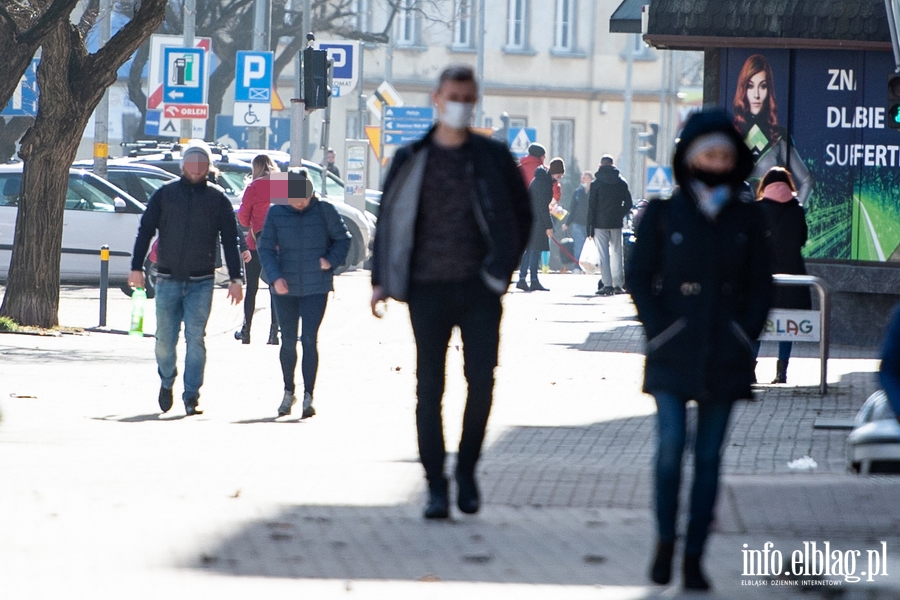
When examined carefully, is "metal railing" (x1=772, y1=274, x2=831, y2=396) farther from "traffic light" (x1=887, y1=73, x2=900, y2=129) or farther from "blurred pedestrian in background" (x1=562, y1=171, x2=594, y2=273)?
"blurred pedestrian in background" (x1=562, y1=171, x2=594, y2=273)

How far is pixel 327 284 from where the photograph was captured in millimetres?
10625

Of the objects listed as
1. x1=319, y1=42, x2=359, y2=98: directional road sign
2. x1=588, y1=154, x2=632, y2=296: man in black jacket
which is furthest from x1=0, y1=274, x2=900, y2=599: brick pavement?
x1=319, y1=42, x2=359, y2=98: directional road sign

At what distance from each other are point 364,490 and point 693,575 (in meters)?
2.37

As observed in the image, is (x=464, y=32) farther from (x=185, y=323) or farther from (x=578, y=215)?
(x=185, y=323)

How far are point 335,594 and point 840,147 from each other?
12020mm

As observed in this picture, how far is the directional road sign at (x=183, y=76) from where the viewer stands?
2448 centimetres

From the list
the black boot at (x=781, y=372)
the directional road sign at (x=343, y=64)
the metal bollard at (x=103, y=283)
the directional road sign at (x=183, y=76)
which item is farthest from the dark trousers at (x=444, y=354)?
the directional road sign at (x=343, y=64)

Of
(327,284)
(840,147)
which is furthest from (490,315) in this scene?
(840,147)

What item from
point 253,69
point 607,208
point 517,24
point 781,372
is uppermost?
point 517,24

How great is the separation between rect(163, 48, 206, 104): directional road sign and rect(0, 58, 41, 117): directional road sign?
5950 mm

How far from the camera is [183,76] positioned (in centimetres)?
2461

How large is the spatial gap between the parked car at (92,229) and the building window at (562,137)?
38.2 meters

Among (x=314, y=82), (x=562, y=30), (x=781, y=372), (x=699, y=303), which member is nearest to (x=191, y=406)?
(x=781, y=372)

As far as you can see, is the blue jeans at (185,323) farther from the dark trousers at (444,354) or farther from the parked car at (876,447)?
the parked car at (876,447)
